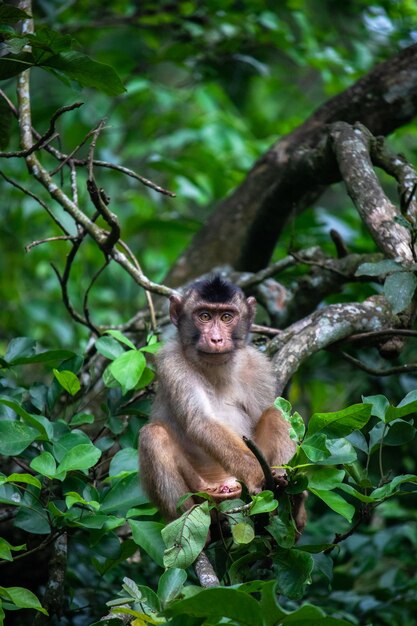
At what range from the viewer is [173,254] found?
1164 centimetres

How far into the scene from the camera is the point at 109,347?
514 centimetres

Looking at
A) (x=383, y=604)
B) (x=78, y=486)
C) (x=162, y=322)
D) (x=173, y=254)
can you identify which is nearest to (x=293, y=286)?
Answer: (x=162, y=322)

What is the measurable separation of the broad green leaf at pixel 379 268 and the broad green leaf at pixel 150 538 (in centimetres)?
173

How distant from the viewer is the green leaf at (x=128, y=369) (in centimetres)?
477

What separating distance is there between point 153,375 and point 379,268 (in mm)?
1572

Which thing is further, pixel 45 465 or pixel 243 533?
pixel 45 465

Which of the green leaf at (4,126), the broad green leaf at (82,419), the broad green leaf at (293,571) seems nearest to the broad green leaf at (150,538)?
→ the broad green leaf at (293,571)

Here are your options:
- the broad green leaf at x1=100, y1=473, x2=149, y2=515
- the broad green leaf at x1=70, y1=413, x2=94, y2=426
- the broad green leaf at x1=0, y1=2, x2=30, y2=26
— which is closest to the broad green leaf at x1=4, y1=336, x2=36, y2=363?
the broad green leaf at x1=70, y1=413, x2=94, y2=426

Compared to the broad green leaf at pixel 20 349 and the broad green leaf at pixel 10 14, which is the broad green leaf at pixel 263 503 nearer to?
the broad green leaf at pixel 20 349

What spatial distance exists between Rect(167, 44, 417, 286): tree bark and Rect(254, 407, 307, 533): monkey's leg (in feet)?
6.91

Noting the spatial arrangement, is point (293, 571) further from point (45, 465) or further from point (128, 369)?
point (128, 369)

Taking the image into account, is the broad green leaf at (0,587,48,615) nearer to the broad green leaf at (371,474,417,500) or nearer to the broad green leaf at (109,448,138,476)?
the broad green leaf at (109,448,138,476)

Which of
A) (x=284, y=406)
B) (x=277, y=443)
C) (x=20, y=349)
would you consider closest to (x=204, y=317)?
(x=277, y=443)

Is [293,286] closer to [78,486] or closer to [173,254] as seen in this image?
[78,486]
